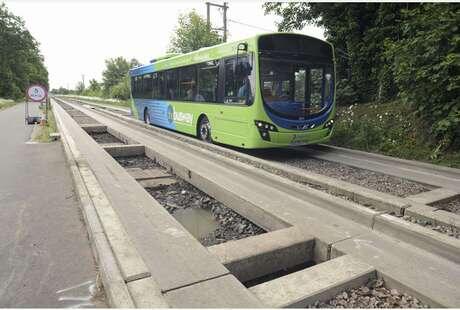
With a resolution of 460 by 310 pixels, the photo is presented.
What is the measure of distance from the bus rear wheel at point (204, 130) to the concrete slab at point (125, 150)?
216 cm

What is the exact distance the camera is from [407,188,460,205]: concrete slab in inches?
238

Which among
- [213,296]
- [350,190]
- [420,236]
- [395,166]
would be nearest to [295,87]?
[395,166]

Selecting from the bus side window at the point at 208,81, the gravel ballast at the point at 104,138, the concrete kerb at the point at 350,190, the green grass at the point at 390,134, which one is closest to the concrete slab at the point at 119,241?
the concrete kerb at the point at 350,190

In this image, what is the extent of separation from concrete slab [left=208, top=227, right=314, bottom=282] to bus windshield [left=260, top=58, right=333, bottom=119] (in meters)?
5.25

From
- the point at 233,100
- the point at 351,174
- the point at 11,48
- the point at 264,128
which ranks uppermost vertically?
the point at 11,48

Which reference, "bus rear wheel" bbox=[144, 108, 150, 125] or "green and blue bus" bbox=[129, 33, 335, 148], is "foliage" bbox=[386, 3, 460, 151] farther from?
"bus rear wheel" bbox=[144, 108, 150, 125]

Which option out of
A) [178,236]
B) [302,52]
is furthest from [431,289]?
[302,52]

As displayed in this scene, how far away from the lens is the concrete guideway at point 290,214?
3.46m

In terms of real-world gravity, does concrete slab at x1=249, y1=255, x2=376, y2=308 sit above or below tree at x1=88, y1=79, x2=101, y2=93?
below

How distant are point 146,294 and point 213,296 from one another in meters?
0.55

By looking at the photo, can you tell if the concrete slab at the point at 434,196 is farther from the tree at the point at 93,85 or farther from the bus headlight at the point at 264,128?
the tree at the point at 93,85

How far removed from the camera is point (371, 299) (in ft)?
10.8

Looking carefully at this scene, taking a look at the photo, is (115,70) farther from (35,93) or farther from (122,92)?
(35,93)

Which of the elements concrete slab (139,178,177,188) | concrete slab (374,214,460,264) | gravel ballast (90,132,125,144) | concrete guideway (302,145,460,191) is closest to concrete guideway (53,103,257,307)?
concrete slab (139,178,177,188)
